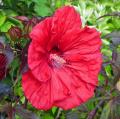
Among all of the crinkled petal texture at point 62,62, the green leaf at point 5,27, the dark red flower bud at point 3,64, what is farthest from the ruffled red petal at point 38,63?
the green leaf at point 5,27

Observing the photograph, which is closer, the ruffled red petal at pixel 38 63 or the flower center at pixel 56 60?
the ruffled red petal at pixel 38 63

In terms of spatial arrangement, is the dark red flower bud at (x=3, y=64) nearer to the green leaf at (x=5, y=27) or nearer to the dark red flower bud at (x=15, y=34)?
the dark red flower bud at (x=15, y=34)

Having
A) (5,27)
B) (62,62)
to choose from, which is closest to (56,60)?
(62,62)

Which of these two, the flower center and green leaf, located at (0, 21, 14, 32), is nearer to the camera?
the flower center

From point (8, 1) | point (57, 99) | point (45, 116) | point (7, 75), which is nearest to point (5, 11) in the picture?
point (8, 1)

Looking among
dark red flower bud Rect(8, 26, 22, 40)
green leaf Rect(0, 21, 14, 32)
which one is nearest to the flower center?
dark red flower bud Rect(8, 26, 22, 40)

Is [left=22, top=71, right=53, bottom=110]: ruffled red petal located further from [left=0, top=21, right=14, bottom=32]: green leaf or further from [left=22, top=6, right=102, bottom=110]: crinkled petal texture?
[left=0, top=21, right=14, bottom=32]: green leaf

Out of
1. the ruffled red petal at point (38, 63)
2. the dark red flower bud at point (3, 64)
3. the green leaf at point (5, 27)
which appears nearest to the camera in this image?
the ruffled red petal at point (38, 63)
